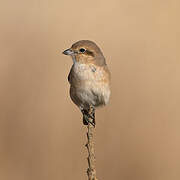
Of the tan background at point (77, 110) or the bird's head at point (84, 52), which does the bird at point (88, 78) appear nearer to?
the bird's head at point (84, 52)

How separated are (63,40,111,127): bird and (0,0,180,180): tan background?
1.16 metres

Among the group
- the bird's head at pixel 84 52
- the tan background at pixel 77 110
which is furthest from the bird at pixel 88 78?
the tan background at pixel 77 110

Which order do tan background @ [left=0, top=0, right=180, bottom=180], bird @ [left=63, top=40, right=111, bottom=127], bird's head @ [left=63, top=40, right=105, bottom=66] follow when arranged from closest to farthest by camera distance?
bird @ [left=63, top=40, right=111, bottom=127] < bird's head @ [left=63, top=40, right=105, bottom=66] < tan background @ [left=0, top=0, right=180, bottom=180]

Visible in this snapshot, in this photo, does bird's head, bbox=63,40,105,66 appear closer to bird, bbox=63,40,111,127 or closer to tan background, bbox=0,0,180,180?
bird, bbox=63,40,111,127

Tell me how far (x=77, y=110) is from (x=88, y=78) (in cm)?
146

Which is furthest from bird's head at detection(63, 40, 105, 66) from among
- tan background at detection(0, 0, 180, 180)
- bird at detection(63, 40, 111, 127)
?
tan background at detection(0, 0, 180, 180)

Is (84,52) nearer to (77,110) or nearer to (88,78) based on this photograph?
(88,78)

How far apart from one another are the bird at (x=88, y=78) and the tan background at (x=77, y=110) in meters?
1.16

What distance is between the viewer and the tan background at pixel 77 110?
5.51 metres

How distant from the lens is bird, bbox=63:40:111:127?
4.31 m
